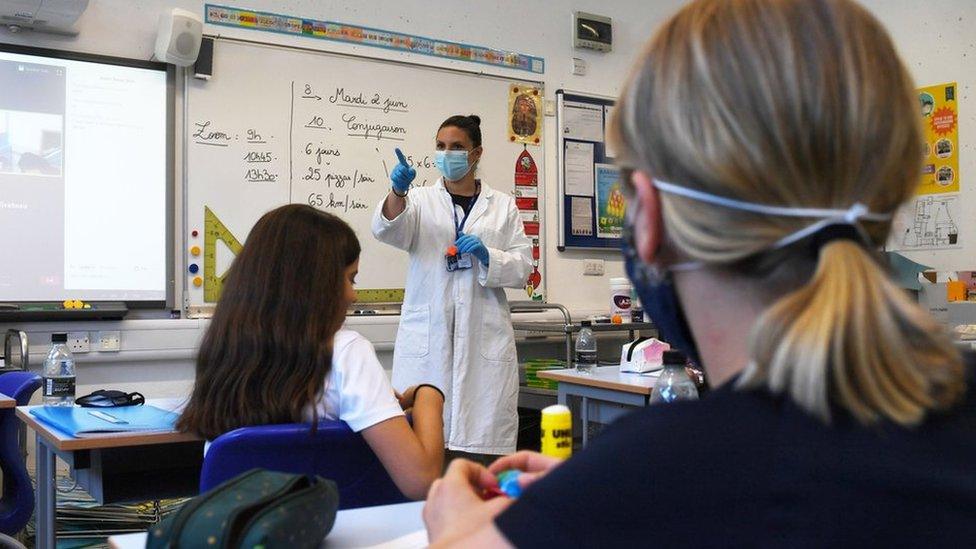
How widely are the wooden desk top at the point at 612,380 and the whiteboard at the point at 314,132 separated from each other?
4.48ft

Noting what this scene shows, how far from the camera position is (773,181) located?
0.61 meters

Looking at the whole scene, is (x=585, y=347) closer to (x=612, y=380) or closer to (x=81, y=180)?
(x=612, y=380)

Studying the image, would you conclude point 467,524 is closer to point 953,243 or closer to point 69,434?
point 69,434

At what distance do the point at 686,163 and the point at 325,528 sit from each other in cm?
57

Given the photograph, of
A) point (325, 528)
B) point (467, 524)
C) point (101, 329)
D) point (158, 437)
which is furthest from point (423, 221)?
point (467, 524)

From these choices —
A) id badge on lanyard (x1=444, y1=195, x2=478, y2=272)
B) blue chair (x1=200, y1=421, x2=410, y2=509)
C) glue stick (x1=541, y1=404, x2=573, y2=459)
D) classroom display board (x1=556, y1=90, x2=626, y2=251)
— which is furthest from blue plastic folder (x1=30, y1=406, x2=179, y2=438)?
classroom display board (x1=556, y1=90, x2=626, y2=251)

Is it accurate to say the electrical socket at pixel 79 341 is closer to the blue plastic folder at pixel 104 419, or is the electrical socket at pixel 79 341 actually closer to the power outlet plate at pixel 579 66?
the blue plastic folder at pixel 104 419

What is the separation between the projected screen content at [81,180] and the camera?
3525mm

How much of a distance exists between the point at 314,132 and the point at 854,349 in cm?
380

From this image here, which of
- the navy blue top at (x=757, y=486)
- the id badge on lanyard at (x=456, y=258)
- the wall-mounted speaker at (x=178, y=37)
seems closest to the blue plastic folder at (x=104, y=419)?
the navy blue top at (x=757, y=486)

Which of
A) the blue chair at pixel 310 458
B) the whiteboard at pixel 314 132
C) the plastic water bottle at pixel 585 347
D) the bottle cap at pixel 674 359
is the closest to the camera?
the blue chair at pixel 310 458

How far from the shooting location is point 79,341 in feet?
11.8

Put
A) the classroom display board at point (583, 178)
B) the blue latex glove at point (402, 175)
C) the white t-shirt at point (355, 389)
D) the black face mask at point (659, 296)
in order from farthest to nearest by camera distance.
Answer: the classroom display board at point (583, 178) < the blue latex glove at point (402, 175) < the white t-shirt at point (355, 389) < the black face mask at point (659, 296)

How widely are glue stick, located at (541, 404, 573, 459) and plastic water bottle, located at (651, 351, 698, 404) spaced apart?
1414mm
